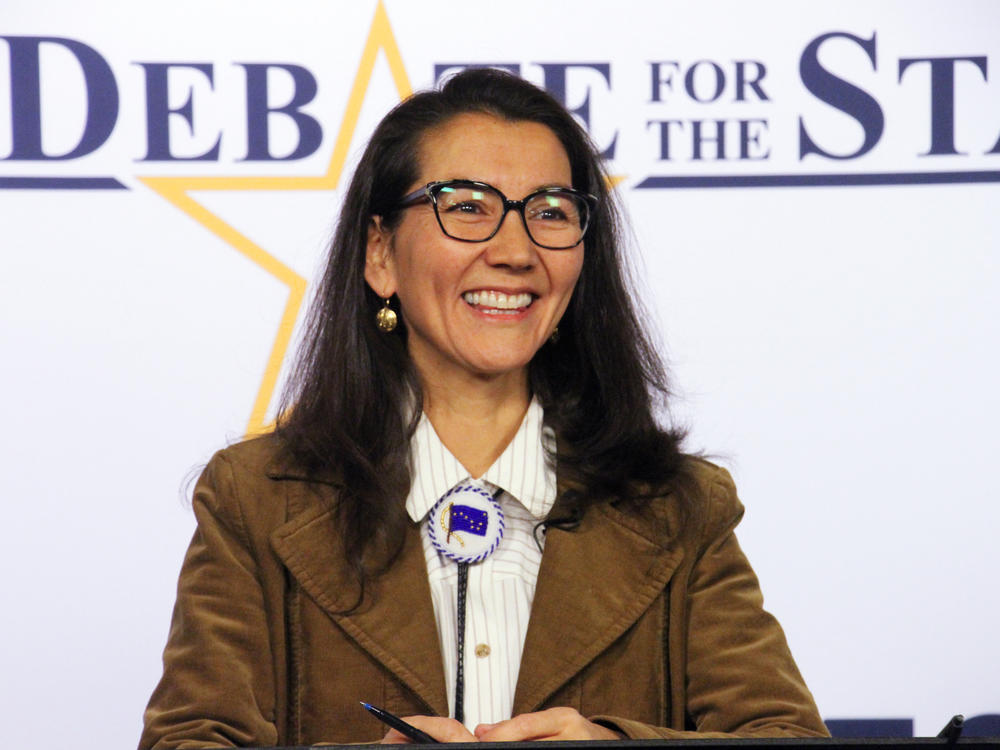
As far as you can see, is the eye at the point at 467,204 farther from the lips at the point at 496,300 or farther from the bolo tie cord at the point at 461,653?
the bolo tie cord at the point at 461,653

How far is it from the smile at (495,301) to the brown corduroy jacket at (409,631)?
0.31m

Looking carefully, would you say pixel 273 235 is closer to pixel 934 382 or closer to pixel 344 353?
pixel 344 353

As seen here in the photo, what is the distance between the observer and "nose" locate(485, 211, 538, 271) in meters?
1.67

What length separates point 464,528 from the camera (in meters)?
1.69

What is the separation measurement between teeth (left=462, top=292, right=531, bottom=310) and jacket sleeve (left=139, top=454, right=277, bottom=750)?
15.4 inches

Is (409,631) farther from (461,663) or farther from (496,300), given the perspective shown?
(496,300)

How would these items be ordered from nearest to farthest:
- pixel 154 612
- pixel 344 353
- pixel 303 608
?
pixel 303 608 < pixel 344 353 < pixel 154 612

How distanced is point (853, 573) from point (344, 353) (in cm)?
131

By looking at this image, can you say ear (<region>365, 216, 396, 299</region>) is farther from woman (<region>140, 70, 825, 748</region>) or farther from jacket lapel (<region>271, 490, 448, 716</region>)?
jacket lapel (<region>271, 490, 448, 716</region>)

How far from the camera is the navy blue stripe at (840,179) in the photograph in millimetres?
2625

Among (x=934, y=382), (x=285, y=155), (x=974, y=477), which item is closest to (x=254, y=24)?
(x=285, y=155)

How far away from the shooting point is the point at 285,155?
102 inches

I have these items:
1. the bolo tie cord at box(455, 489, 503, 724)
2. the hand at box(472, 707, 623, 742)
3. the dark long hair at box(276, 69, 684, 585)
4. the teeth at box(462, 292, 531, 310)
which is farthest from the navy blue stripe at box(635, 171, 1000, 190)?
the hand at box(472, 707, 623, 742)

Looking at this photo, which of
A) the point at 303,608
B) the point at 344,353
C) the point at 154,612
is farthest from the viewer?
the point at 154,612
